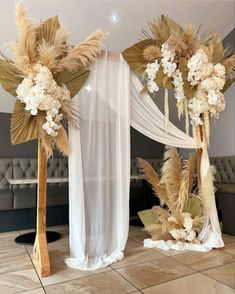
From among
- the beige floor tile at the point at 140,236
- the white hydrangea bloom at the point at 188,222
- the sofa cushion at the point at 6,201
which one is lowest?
the beige floor tile at the point at 140,236

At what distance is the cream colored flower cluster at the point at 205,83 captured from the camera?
262 centimetres

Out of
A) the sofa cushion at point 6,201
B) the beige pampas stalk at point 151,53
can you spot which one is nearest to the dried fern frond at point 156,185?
the beige pampas stalk at point 151,53

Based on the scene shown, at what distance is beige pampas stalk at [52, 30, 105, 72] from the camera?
7.52ft

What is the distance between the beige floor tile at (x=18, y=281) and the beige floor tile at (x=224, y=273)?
139 centimetres

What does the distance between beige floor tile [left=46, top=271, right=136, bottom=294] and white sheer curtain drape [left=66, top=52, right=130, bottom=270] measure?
0.27 metres

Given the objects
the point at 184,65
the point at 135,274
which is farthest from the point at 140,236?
the point at 184,65

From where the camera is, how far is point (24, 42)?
2.12 meters

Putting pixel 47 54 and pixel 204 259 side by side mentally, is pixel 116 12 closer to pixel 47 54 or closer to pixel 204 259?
pixel 47 54

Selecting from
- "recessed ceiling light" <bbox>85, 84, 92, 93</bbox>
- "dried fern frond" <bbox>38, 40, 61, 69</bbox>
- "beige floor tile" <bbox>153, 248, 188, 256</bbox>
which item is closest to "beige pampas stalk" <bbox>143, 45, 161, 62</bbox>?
"recessed ceiling light" <bbox>85, 84, 92, 93</bbox>

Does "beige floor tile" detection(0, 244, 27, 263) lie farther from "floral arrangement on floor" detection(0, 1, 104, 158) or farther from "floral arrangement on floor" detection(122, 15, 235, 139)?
"floral arrangement on floor" detection(122, 15, 235, 139)

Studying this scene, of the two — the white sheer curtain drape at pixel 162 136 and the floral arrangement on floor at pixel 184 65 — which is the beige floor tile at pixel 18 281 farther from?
the floral arrangement on floor at pixel 184 65

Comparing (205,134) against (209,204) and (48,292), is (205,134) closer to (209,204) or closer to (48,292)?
(209,204)

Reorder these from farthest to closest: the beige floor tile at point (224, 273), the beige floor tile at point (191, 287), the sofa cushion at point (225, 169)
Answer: the sofa cushion at point (225, 169), the beige floor tile at point (224, 273), the beige floor tile at point (191, 287)

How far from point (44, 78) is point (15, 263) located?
1720mm
